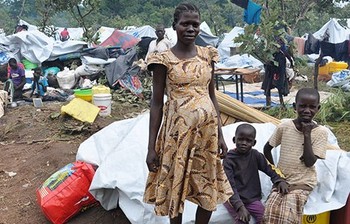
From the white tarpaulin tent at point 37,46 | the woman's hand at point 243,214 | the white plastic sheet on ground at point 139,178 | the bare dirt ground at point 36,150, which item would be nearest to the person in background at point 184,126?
the woman's hand at point 243,214

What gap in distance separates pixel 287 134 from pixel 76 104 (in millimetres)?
3923

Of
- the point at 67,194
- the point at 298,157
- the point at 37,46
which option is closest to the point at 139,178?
the point at 67,194

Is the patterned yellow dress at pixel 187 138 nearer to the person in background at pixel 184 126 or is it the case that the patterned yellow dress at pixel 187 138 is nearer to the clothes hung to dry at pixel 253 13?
the person in background at pixel 184 126

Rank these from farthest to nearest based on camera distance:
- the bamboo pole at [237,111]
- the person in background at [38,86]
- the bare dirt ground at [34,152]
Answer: the person in background at [38,86], the bamboo pole at [237,111], the bare dirt ground at [34,152]

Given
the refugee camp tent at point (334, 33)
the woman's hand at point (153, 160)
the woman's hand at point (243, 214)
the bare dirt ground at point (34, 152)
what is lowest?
the bare dirt ground at point (34, 152)

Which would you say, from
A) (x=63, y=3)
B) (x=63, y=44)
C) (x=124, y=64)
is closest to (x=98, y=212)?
(x=124, y=64)

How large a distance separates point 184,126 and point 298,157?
889mm

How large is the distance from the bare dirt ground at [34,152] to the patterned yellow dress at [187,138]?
40.2 inches

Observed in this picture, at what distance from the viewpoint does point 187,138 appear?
6.82ft

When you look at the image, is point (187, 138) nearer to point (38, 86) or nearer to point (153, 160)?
point (153, 160)

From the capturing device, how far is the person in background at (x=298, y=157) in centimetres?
241

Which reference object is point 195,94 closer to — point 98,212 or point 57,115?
point 98,212

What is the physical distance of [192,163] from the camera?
2135 millimetres

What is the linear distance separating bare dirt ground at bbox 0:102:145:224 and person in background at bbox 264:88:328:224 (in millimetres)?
1132
